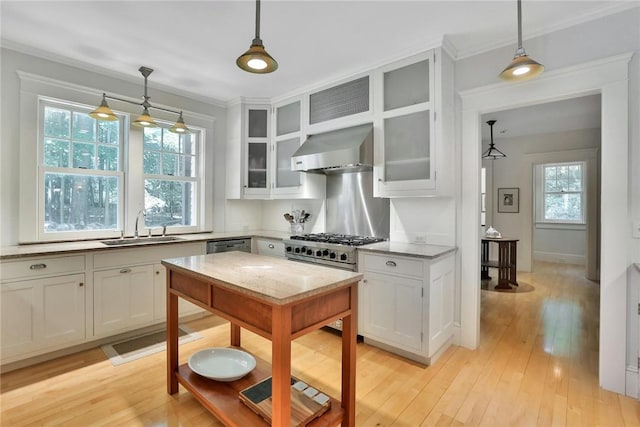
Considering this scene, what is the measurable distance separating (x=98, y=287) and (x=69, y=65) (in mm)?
2234

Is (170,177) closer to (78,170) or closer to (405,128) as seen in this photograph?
(78,170)

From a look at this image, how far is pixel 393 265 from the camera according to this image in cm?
271

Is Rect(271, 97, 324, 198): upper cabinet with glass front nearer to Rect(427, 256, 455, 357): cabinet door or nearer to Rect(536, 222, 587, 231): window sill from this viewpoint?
Rect(427, 256, 455, 357): cabinet door

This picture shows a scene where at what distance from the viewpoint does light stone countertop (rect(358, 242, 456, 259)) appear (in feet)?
8.44

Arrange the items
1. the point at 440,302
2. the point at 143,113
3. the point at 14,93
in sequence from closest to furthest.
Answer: the point at 440,302
the point at 14,93
the point at 143,113

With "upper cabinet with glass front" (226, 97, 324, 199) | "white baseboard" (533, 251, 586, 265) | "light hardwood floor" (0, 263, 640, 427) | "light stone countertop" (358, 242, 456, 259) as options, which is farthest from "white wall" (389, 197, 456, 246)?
"white baseboard" (533, 251, 586, 265)

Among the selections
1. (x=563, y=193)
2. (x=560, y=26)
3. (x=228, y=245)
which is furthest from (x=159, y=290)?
(x=563, y=193)

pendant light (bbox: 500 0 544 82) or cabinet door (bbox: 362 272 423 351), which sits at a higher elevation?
Answer: pendant light (bbox: 500 0 544 82)

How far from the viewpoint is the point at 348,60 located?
3113mm

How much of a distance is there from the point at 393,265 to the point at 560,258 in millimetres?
6628

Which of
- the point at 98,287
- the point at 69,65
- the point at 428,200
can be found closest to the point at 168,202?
the point at 98,287

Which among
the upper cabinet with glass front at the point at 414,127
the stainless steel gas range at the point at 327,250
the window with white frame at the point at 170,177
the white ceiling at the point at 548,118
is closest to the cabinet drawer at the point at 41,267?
the window with white frame at the point at 170,177

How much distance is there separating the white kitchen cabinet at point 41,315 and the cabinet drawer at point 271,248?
1847mm

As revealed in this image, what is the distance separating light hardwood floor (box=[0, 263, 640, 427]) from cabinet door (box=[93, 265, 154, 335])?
275 mm
